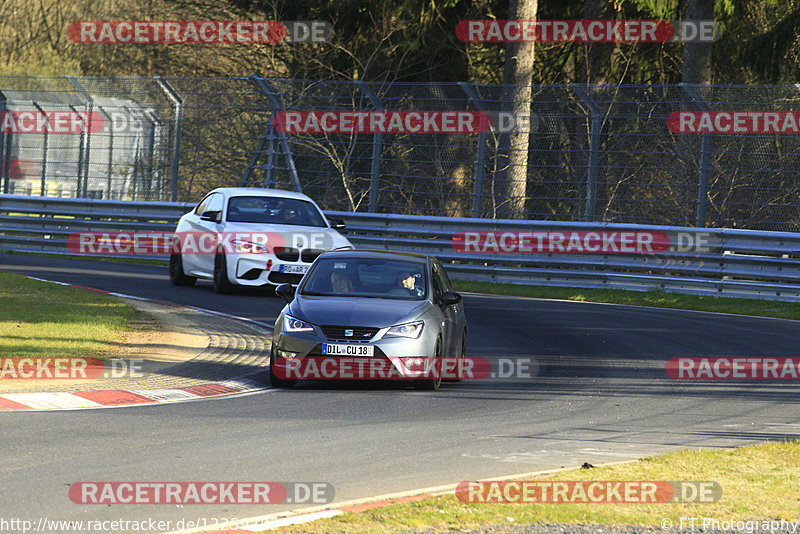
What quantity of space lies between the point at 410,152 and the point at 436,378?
1331cm

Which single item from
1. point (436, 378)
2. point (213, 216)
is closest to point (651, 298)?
point (213, 216)

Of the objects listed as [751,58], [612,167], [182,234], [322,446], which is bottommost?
[322,446]

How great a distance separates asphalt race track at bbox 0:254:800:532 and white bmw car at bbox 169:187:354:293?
15.6 ft

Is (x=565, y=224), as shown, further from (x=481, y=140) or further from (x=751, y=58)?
(x=751, y=58)

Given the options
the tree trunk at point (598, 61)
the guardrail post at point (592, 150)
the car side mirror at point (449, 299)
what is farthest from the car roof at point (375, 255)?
the tree trunk at point (598, 61)

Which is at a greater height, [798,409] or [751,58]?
[751,58]

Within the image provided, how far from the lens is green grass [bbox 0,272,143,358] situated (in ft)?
40.9

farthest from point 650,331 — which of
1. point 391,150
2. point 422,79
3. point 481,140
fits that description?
point 422,79

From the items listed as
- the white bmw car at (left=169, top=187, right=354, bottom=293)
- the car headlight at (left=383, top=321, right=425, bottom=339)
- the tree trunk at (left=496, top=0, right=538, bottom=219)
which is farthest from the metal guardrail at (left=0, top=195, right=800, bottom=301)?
the car headlight at (left=383, top=321, right=425, bottom=339)

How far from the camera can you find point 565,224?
73.7 feet

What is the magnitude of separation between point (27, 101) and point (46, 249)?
3.85 m

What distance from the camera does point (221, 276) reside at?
62.4 ft

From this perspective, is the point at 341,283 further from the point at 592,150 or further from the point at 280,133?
the point at 280,133

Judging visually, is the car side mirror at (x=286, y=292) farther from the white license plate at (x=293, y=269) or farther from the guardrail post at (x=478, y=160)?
the guardrail post at (x=478, y=160)
